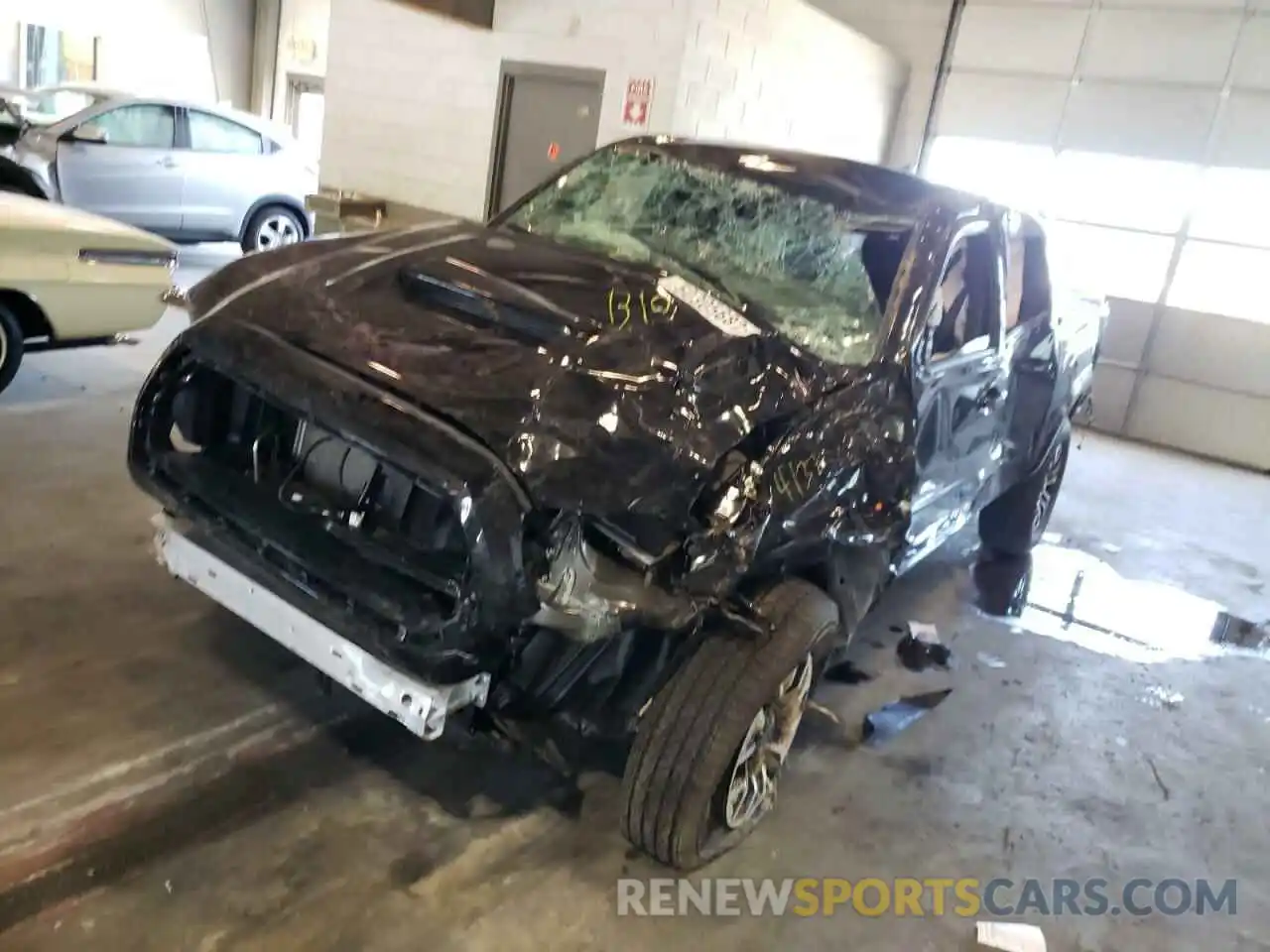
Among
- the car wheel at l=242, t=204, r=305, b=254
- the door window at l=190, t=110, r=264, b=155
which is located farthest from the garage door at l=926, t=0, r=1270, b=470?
the door window at l=190, t=110, r=264, b=155

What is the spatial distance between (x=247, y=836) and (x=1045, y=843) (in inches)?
92.3

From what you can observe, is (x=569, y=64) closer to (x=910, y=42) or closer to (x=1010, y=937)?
(x=910, y=42)

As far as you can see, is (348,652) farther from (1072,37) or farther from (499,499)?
(1072,37)

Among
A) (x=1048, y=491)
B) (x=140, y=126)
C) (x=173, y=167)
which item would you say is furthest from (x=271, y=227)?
(x=1048, y=491)

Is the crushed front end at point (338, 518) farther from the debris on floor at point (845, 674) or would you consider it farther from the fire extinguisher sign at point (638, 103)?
the fire extinguisher sign at point (638, 103)

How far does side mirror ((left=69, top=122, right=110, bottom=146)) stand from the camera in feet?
29.5

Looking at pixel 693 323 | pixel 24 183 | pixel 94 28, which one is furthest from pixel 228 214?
pixel 693 323

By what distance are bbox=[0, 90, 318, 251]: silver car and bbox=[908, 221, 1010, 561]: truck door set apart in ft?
22.5

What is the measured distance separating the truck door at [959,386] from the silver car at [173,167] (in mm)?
6872

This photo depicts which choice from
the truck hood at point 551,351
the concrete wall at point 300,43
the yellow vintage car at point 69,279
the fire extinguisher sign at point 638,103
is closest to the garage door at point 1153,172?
the fire extinguisher sign at point 638,103

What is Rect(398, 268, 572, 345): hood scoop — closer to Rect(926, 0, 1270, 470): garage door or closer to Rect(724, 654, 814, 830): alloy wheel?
Rect(724, 654, 814, 830): alloy wheel

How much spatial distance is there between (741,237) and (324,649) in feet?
6.37

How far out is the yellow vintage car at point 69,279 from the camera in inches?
193

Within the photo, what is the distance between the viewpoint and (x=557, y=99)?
774 cm
